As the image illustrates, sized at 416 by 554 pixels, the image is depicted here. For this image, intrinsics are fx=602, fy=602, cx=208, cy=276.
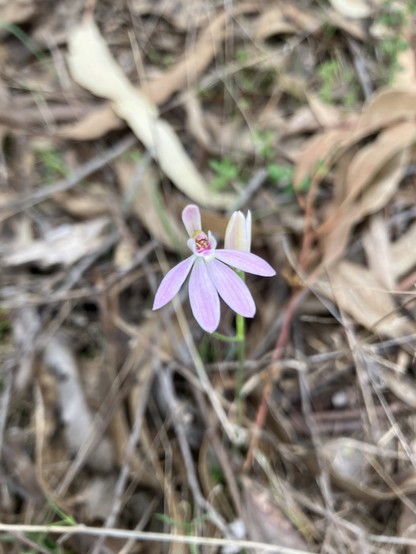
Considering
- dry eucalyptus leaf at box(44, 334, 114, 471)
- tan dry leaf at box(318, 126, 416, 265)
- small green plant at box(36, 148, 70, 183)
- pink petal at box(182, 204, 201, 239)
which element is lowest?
dry eucalyptus leaf at box(44, 334, 114, 471)

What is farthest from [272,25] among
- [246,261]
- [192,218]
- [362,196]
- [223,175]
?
[246,261]

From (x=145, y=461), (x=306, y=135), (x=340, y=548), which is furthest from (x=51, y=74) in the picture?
(x=340, y=548)

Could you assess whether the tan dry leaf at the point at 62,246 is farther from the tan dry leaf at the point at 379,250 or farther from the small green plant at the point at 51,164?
the tan dry leaf at the point at 379,250

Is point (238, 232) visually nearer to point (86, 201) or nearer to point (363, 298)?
point (363, 298)

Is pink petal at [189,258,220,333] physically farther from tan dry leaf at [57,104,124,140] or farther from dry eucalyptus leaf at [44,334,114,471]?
tan dry leaf at [57,104,124,140]

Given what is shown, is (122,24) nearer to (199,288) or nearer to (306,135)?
(306,135)

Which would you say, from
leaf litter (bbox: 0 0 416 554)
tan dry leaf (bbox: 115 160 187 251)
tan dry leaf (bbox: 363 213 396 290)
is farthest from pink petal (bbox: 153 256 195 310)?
tan dry leaf (bbox: 363 213 396 290)
